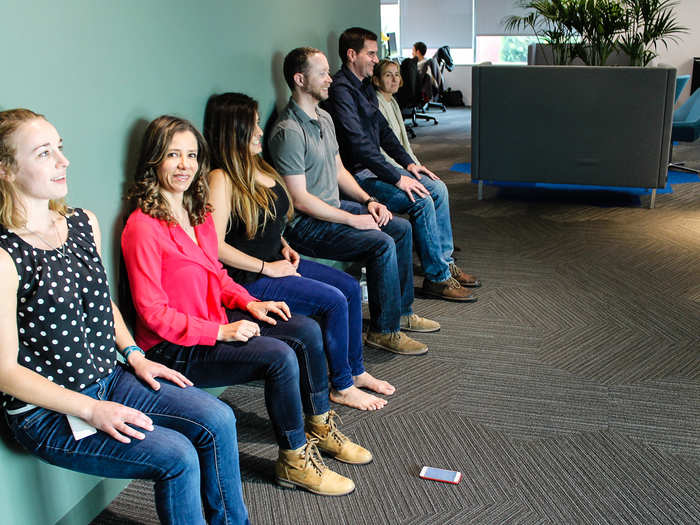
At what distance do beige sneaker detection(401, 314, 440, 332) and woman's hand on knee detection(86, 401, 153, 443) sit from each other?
1.70 meters

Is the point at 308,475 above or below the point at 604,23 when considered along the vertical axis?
below

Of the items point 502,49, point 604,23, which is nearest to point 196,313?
point 604,23

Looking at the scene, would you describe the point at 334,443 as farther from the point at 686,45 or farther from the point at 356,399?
the point at 686,45

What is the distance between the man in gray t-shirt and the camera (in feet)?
9.01

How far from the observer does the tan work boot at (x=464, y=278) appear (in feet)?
11.8

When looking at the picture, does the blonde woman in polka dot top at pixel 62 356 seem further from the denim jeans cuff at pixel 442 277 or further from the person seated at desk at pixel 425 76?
the person seated at desk at pixel 425 76

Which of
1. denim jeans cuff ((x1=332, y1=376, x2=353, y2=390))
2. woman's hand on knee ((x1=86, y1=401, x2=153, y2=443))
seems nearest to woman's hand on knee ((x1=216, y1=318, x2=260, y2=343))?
woman's hand on knee ((x1=86, y1=401, x2=153, y2=443))

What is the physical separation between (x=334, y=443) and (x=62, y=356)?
935mm

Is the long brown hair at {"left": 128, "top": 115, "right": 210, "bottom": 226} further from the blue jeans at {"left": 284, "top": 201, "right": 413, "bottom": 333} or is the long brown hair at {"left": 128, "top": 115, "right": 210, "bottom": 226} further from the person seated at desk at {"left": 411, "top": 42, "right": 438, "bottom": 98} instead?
the person seated at desk at {"left": 411, "top": 42, "right": 438, "bottom": 98}

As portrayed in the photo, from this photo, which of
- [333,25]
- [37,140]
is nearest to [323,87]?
[333,25]

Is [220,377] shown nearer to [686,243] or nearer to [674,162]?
[686,243]

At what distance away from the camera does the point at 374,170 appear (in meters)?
3.38

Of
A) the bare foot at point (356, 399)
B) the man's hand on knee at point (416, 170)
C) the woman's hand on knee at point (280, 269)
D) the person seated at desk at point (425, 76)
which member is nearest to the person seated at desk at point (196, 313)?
the woman's hand on knee at point (280, 269)

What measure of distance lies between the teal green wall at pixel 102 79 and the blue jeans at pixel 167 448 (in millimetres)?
167
